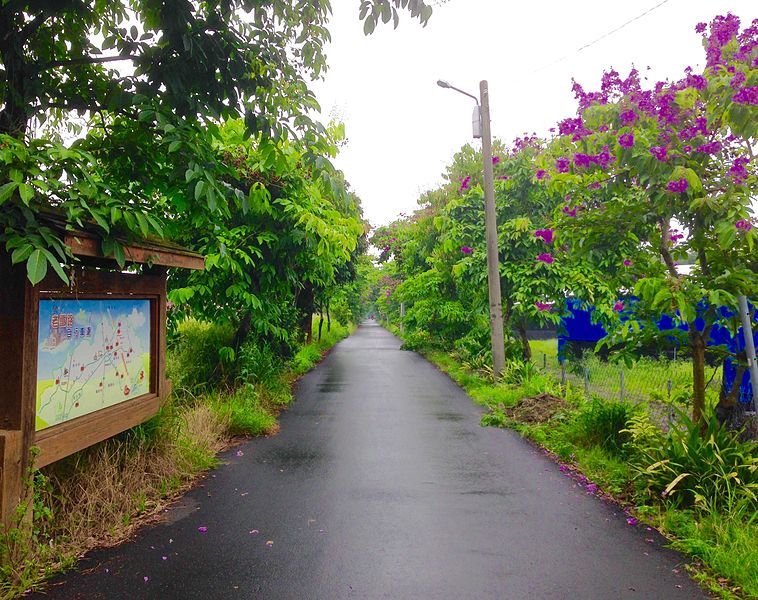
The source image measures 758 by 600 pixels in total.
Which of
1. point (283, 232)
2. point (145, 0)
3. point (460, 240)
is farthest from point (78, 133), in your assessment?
point (460, 240)

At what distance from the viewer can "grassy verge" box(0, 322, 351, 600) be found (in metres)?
3.37

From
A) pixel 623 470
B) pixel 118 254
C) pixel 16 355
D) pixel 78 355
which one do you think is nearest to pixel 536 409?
pixel 623 470

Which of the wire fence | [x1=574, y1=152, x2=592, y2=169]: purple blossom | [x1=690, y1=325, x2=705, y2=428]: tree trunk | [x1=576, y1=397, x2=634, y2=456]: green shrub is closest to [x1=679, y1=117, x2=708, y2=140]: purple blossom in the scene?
[x1=574, y1=152, x2=592, y2=169]: purple blossom

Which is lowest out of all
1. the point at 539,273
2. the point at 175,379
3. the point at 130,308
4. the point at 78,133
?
the point at 175,379

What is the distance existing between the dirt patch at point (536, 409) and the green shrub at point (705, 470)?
2.94 metres

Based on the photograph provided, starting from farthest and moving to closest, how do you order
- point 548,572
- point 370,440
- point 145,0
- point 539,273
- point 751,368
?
point 539,273
point 370,440
point 751,368
point 145,0
point 548,572

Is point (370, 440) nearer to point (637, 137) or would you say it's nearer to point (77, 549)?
point (77, 549)

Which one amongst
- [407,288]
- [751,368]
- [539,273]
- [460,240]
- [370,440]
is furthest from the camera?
[407,288]

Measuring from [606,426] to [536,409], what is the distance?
217 cm

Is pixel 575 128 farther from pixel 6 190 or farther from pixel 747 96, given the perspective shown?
pixel 6 190

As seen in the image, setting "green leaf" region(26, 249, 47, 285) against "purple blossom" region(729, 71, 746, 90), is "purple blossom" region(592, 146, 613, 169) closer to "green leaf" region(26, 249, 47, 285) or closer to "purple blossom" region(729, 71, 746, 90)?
"purple blossom" region(729, 71, 746, 90)

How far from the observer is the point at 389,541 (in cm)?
395

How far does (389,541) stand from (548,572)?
44.9 inches

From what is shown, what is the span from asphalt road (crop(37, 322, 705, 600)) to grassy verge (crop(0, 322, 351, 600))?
19cm
